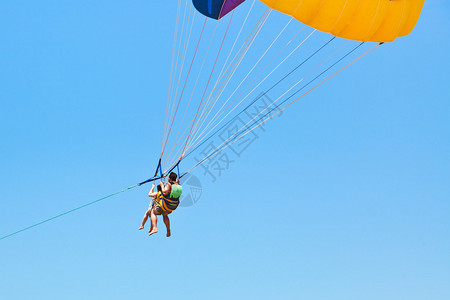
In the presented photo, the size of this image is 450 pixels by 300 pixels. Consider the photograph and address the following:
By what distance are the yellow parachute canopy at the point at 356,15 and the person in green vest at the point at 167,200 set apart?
456 cm

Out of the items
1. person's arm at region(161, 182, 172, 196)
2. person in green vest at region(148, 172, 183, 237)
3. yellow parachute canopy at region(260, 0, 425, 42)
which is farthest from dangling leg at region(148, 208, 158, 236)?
yellow parachute canopy at region(260, 0, 425, 42)

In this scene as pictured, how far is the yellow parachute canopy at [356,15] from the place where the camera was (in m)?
13.0

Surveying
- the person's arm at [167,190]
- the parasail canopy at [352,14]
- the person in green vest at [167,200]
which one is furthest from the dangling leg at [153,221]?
the parasail canopy at [352,14]

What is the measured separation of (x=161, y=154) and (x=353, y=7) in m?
5.54

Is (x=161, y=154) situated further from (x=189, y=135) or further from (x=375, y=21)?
(x=375, y=21)

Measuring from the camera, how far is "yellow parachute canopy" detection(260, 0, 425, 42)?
42.5 ft

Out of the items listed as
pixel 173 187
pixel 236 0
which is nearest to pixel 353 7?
pixel 236 0

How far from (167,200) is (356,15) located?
6042 mm

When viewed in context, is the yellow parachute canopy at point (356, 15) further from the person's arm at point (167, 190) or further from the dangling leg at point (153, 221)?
the dangling leg at point (153, 221)

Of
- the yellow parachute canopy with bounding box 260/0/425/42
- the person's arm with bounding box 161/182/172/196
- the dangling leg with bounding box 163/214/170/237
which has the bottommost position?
the dangling leg with bounding box 163/214/170/237

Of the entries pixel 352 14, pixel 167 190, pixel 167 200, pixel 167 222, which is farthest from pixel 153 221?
pixel 352 14

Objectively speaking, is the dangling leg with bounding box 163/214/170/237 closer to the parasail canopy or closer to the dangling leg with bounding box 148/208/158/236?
the dangling leg with bounding box 148/208/158/236

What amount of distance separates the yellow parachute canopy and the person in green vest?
4557mm

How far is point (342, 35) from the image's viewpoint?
13.5m
